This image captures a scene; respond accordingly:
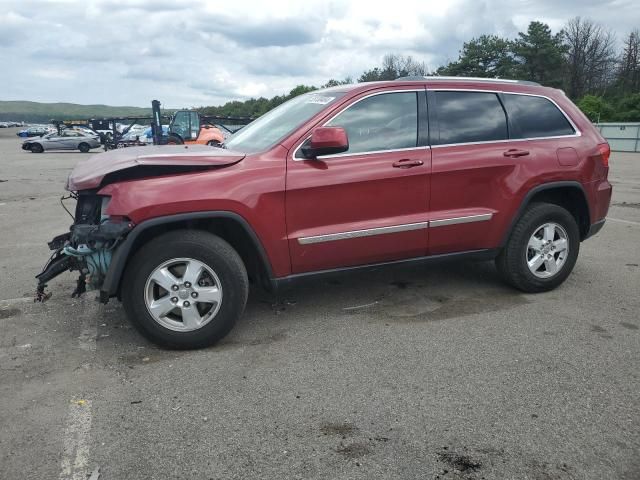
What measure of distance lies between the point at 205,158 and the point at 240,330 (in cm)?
134

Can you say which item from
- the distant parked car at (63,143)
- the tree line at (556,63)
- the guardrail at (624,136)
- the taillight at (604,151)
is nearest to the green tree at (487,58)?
the tree line at (556,63)

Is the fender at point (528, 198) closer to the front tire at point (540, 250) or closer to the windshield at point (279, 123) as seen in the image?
the front tire at point (540, 250)

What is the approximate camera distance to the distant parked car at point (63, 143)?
33312 millimetres

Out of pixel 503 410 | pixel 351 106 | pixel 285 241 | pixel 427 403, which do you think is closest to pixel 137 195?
pixel 285 241

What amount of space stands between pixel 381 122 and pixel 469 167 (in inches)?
32.5

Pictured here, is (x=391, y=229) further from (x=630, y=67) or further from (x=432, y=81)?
(x=630, y=67)

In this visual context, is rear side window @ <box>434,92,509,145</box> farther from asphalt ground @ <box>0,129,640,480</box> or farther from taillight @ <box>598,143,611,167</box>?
asphalt ground @ <box>0,129,640,480</box>

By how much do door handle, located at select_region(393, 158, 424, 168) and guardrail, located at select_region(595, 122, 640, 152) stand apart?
117 ft

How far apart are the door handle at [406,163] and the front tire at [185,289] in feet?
4.64

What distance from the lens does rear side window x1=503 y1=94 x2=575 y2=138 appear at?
4.77 metres

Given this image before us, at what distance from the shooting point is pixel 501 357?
145 inches

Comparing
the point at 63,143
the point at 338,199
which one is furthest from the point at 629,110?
the point at 338,199

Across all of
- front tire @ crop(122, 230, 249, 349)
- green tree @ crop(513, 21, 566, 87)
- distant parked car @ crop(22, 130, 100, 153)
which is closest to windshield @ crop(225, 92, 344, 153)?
front tire @ crop(122, 230, 249, 349)

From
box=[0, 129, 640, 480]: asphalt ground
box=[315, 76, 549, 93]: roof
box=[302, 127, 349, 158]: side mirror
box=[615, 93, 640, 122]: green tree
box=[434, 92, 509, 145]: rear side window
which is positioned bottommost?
box=[0, 129, 640, 480]: asphalt ground
